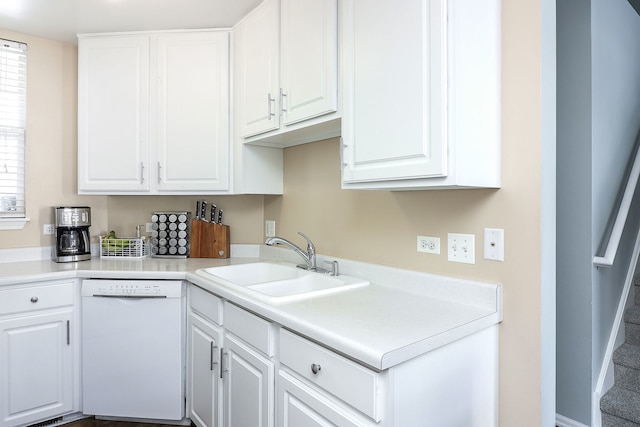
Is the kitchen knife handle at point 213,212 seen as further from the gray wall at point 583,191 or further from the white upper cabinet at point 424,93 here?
the gray wall at point 583,191

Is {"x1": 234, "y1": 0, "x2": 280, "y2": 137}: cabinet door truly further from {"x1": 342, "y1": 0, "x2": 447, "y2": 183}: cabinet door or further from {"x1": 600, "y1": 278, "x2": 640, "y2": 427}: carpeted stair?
{"x1": 600, "y1": 278, "x2": 640, "y2": 427}: carpeted stair

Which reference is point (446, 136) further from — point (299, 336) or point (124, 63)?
point (124, 63)

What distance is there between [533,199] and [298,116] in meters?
1.06

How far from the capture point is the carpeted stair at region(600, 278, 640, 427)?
1.84 m

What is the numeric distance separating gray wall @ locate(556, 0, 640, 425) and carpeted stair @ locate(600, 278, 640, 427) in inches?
4.1

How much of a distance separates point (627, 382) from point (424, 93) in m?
2.08

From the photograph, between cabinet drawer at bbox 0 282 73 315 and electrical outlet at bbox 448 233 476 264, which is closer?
electrical outlet at bbox 448 233 476 264

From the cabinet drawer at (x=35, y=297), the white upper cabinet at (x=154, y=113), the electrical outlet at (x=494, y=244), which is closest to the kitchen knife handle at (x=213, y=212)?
the white upper cabinet at (x=154, y=113)

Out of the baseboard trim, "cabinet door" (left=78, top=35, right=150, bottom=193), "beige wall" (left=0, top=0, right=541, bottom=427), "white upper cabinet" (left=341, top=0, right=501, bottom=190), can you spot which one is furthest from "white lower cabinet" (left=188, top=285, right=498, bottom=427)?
"cabinet door" (left=78, top=35, right=150, bottom=193)

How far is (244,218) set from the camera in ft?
8.84

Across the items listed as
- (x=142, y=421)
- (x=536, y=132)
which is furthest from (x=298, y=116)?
(x=142, y=421)

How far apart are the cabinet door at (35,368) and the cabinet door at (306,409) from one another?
148 centimetres

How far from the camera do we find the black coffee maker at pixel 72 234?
232 cm

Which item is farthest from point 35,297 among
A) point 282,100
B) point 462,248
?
point 462,248
